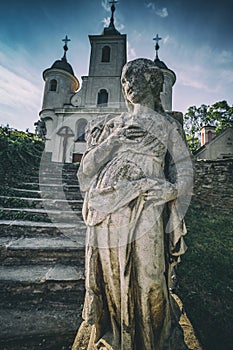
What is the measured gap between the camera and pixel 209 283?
2938mm

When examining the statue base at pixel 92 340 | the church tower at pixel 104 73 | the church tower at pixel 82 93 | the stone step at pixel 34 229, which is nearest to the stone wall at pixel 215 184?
the stone step at pixel 34 229

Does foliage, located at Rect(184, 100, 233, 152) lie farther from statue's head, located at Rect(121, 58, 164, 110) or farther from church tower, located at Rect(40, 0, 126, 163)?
statue's head, located at Rect(121, 58, 164, 110)

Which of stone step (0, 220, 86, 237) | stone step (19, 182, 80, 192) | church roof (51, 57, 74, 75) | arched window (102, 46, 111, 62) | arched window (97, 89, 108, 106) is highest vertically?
Answer: arched window (102, 46, 111, 62)

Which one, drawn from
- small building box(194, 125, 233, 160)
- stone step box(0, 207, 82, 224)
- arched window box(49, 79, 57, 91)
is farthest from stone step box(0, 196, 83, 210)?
arched window box(49, 79, 57, 91)

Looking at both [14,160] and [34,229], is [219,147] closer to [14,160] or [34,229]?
[14,160]

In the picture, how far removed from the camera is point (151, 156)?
4.83ft

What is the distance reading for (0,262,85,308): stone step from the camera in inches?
98.0

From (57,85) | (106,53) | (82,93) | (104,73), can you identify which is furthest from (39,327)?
(106,53)

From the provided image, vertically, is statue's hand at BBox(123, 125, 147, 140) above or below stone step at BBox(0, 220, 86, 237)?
above

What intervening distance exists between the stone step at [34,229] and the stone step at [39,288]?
3.18ft

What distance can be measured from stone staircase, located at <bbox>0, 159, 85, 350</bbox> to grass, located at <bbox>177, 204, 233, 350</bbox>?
1285 mm

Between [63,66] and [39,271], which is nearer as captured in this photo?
[39,271]

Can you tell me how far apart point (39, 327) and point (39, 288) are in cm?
54

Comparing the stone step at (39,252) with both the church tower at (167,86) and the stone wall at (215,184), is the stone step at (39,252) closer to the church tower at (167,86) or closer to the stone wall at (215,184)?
the stone wall at (215,184)
